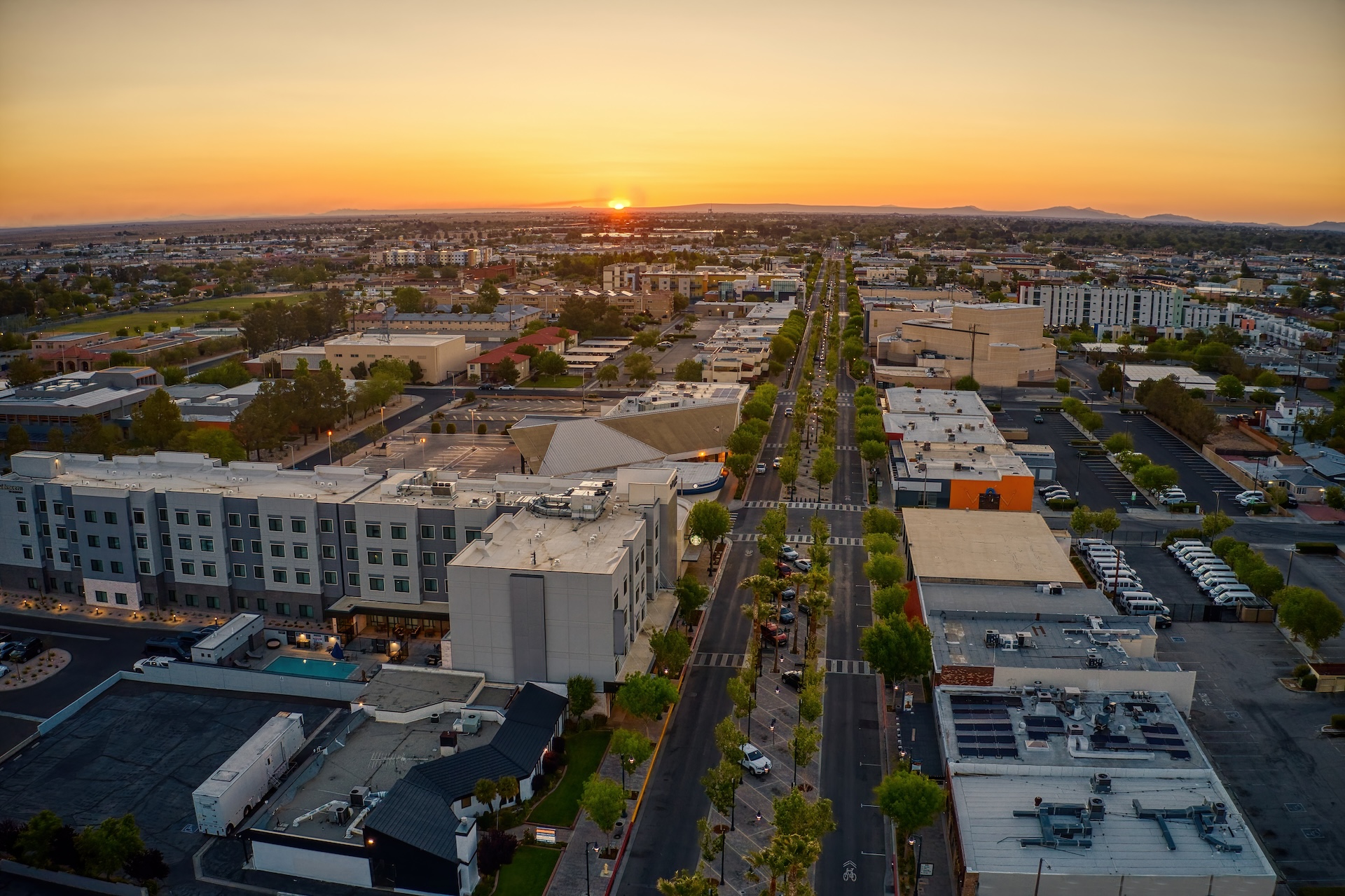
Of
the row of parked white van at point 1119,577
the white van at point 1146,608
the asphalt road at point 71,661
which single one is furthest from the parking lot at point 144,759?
the row of parked white van at point 1119,577

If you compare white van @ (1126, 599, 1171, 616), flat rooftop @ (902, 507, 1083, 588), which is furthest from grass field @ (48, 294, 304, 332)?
Result: white van @ (1126, 599, 1171, 616)

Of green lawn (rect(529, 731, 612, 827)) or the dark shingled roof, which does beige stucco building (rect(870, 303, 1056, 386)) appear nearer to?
green lawn (rect(529, 731, 612, 827))

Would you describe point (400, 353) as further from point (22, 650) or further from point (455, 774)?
point (455, 774)

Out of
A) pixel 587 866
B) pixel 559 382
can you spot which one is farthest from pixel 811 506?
pixel 559 382

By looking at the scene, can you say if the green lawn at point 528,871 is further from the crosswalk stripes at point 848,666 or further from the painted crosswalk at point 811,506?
the painted crosswalk at point 811,506

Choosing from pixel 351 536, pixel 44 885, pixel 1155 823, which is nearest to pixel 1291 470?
pixel 1155 823

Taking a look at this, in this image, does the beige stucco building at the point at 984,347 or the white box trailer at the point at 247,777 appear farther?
the beige stucco building at the point at 984,347

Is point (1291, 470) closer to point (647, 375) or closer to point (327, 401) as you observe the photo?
point (647, 375)
